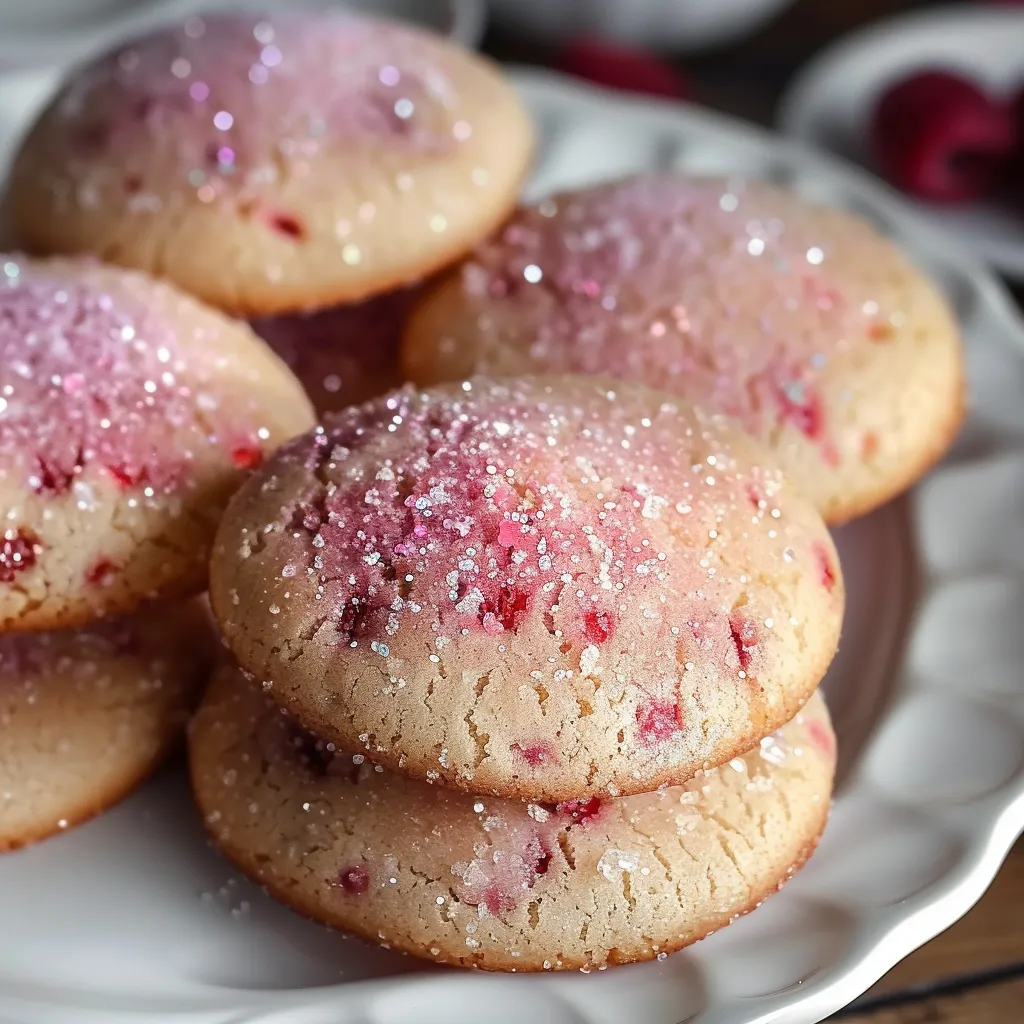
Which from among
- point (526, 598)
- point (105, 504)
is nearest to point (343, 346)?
point (105, 504)

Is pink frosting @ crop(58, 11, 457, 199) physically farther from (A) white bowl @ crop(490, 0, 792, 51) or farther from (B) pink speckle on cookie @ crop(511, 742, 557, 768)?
(A) white bowl @ crop(490, 0, 792, 51)

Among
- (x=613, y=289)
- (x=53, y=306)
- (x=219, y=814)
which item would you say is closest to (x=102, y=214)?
(x=53, y=306)

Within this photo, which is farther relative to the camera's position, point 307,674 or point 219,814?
point 219,814

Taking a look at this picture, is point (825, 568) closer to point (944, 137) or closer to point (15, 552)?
point (15, 552)

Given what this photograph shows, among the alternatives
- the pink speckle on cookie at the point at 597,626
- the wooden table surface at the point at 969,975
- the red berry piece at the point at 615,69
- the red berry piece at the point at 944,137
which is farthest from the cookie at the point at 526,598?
the red berry piece at the point at 615,69

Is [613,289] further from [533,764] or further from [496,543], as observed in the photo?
[533,764]

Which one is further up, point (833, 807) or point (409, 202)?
point (409, 202)
